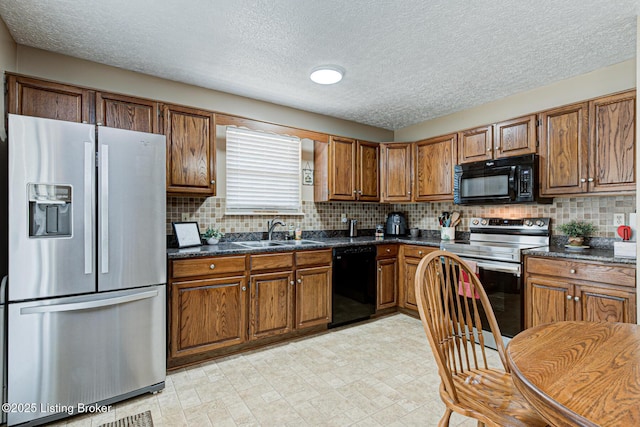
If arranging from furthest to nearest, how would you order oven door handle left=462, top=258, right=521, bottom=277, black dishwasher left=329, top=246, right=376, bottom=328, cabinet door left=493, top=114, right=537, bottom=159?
black dishwasher left=329, top=246, right=376, bottom=328, cabinet door left=493, top=114, right=537, bottom=159, oven door handle left=462, top=258, right=521, bottom=277

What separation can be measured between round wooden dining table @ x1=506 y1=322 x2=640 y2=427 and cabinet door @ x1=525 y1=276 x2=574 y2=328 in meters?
1.44

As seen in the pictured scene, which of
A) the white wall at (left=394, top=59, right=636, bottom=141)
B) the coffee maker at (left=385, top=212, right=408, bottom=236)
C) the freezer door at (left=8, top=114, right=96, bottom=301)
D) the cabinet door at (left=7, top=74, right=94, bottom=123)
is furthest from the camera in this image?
the coffee maker at (left=385, top=212, right=408, bottom=236)

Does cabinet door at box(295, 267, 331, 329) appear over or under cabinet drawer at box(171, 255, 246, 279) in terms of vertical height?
under

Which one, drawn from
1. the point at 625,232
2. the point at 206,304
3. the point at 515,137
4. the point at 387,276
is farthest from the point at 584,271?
the point at 206,304

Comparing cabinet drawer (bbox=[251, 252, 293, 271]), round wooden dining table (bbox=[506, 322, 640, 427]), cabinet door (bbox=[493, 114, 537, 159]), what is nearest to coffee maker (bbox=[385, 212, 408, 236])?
cabinet door (bbox=[493, 114, 537, 159])

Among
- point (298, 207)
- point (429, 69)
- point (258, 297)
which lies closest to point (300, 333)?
point (258, 297)

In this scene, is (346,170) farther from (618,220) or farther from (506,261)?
(618,220)

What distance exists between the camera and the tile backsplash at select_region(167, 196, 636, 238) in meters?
2.88

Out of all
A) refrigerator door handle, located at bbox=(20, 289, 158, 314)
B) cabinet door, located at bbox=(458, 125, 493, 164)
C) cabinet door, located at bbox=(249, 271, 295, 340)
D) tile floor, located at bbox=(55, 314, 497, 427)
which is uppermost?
cabinet door, located at bbox=(458, 125, 493, 164)

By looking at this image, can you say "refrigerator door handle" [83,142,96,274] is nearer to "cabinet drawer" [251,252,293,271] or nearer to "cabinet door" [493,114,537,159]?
"cabinet drawer" [251,252,293,271]

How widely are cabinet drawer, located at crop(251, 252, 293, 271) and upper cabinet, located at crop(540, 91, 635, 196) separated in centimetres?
247

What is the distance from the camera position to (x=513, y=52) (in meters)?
2.48

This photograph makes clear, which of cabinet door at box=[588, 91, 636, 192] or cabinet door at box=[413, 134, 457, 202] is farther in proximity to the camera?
cabinet door at box=[413, 134, 457, 202]

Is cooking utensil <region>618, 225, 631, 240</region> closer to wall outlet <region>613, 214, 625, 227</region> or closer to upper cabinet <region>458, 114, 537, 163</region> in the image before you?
wall outlet <region>613, 214, 625, 227</region>
